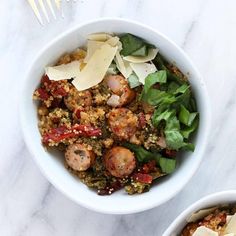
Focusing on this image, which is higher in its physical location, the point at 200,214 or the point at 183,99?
the point at 183,99

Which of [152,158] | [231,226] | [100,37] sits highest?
[100,37]

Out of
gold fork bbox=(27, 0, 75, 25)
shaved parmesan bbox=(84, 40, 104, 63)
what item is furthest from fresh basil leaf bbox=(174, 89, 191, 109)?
gold fork bbox=(27, 0, 75, 25)

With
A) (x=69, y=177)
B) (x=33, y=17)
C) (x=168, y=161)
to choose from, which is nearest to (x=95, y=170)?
(x=69, y=177)

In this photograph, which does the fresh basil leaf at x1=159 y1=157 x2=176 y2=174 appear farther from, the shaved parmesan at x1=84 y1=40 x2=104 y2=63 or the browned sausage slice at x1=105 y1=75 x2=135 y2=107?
the shaved parmesan at x1=84 y1=40 x2=104 y2=63

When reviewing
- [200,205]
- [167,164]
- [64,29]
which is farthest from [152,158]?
[64,29]

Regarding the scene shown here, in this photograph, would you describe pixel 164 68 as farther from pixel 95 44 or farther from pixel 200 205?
pixel 200 205

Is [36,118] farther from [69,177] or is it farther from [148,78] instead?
[148,78]

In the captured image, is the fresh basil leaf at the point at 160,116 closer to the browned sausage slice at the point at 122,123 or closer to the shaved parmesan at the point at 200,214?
the browned sausage slice at the point at 122,123
